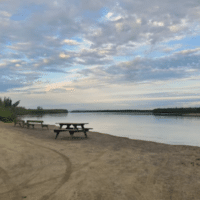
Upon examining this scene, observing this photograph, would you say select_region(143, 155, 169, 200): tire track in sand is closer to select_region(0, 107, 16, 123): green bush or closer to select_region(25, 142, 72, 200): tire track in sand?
select_region(25, 142, 72, 200): tire track in sand

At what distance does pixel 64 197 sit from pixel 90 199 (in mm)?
489

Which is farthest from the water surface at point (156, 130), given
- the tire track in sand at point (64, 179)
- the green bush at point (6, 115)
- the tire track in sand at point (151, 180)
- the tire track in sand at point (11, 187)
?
the tire track in sand at point (11, 187)

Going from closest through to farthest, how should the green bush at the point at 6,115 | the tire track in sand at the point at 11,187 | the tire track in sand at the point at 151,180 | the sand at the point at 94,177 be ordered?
1. the tire track in sand at the point at 11,187
2. the sand at the point at 94,177
3. the tire track in sand at the point at 151,180
4. the green bush at the point at 6,115

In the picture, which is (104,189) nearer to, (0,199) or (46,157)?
(0,199)

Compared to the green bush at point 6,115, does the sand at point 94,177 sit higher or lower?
lower

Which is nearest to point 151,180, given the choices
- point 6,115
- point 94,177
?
point 94,177

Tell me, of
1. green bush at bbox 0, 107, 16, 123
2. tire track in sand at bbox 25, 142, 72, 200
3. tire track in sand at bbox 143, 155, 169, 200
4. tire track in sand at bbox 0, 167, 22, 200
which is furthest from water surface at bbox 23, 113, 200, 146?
tire track in sand at bbox 0, 167, 22, 200

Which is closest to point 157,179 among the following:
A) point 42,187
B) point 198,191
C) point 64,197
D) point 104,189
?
point 198,191

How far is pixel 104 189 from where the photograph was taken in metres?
3.57

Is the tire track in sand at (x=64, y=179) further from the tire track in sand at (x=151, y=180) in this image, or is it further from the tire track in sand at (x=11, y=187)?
the tire track in sand at (x=151, y=180)

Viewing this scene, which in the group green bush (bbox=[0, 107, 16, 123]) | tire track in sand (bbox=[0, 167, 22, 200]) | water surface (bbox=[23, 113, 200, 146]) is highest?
green bush (bbox=[0, 107, 16, 123])

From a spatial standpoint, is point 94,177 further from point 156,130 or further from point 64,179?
point 156,130

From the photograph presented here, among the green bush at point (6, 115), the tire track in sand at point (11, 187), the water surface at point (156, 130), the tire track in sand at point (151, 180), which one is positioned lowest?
the water surface at point (156, 130)

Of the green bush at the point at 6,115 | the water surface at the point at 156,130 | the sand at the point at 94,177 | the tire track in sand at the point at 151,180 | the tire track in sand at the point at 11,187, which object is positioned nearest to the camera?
the tire track in sand at the point at 11,187
